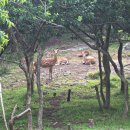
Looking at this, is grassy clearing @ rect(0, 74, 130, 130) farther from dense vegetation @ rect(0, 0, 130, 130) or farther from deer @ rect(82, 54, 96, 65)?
deer @ rect(82, 54, 96, 65)

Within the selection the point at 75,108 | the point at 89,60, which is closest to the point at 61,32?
the point at 75,108

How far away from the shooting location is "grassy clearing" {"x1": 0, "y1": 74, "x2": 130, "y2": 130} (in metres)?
15.0

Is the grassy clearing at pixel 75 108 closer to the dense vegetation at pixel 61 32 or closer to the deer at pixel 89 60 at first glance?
the dense vegetation at pixel 61 32

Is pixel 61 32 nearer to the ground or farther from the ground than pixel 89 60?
farther from the ground

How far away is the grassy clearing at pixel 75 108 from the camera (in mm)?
15000

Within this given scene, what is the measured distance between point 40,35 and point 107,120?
4021 millimetres

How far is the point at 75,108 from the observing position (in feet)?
57.7

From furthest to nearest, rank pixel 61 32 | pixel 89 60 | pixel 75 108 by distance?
pixel 89 60, pixel 75 108, pixel 61 32

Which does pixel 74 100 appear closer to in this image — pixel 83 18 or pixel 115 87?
pixel 115 87

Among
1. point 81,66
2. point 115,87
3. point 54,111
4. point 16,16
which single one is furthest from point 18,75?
point 16,16

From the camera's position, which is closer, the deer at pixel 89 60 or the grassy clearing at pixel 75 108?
the grassy clearing at pixel 75 108

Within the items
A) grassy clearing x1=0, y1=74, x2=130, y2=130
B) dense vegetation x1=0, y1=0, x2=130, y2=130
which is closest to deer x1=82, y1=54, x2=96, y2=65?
grassy clearing x1=0, y1=74, x2=130, y2=130

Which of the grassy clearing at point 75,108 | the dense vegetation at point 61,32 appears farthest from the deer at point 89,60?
the dense vegetation at point 61,32

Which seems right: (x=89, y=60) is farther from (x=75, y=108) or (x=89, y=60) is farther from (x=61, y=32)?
(x=61, y=32)
